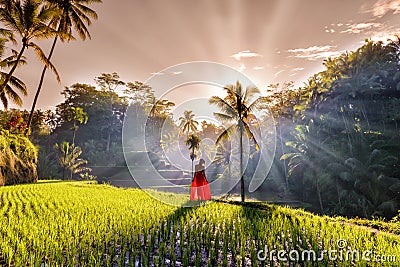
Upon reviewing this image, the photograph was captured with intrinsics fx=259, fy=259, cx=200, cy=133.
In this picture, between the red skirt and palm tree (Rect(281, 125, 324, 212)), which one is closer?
the red skirt

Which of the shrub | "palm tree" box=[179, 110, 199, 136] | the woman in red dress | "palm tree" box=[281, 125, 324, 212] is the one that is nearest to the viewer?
the woman in red dress

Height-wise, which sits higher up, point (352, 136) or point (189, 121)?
point (189, 121)

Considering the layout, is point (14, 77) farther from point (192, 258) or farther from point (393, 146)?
point (393, 146)

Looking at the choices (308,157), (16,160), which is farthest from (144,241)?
(308,157)

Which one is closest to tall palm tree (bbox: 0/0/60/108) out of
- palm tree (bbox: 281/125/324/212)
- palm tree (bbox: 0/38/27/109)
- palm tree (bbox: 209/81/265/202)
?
palm tree (bbox: 0/38/27/109)

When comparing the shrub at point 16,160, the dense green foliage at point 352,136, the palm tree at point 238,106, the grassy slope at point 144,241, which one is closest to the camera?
the grassy slope at point 144,241

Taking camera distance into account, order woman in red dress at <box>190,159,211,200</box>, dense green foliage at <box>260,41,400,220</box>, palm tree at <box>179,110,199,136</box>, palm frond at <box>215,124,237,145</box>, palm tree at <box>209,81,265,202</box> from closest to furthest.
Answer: woman in red dress at <box>190,159,211,200</box> → palm frond at <box>215,124,237,145</box> → palm tree at <box>209,81,265,202</box> → dense green foliage at <box>260,41,400,220</box> → palm tree at <box>179,110,199,136</box>

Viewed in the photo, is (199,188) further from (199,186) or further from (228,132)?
(228,132)

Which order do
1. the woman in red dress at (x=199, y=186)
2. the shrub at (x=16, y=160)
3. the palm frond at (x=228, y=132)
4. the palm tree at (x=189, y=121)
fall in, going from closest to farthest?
1. the woman in red dress at (x=199, y=186)
2. the shrub at (x=16, y=160)
3. the palm frond at (x=228, y=132)
4. the palm tree at (x=189, y=121)

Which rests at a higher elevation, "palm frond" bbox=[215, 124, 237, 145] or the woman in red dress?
"palm frond" bbox=[215, 124, 237, 145]

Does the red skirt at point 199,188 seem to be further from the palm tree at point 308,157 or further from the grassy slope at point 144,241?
the palm tree at point 308,157

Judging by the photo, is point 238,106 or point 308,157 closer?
point 238,106

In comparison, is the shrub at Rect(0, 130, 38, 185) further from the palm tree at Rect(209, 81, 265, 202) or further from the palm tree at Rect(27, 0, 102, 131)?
the palm tree at Rect(209, 81, 265, 202)

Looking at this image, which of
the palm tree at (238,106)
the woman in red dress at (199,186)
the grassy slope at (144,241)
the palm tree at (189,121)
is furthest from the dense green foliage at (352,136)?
the palm tree at (189,121)
